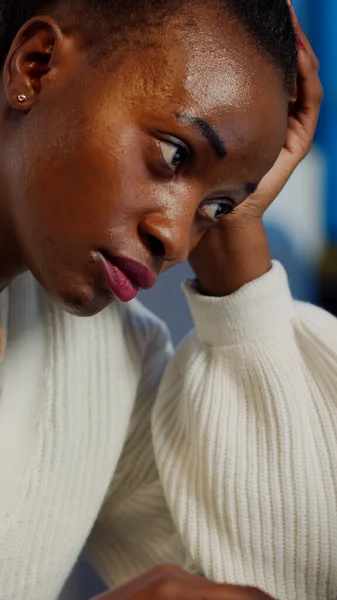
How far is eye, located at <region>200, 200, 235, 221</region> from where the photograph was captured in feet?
1.76

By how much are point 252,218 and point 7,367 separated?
24 cm

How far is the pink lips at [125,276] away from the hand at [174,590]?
175 mm

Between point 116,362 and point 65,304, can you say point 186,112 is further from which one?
point 116,362

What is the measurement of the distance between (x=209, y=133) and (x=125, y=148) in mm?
53

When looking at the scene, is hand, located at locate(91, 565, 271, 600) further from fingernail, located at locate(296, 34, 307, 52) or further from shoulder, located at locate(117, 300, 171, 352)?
fingernail, located at locate(296, 34, 307, 52)

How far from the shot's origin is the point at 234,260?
648 millimetres

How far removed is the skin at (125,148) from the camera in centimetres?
46

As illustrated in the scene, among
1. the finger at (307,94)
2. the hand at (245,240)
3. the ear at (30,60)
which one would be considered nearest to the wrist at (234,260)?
the hand at (245,240)

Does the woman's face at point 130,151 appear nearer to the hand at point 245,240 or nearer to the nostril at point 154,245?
the nostril at point 154,245

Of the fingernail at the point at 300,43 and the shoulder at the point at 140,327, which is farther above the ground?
the fingernail at the point at 300,43

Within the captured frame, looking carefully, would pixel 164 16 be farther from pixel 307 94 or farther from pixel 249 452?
pixel 249 452

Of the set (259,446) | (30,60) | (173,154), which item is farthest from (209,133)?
(259,446)

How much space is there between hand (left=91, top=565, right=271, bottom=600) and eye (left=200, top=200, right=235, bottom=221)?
240mm

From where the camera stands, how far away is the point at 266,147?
51 cm
